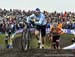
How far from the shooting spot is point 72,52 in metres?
11.1

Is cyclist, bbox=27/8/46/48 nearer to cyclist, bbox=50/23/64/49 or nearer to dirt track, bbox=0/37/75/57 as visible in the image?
cyclist, bbox=50/23/64/49

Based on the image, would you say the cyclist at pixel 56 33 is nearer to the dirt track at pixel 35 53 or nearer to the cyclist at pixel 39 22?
the cyclist at pixel 39 22

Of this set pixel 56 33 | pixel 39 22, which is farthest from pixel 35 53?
pixel 56 33

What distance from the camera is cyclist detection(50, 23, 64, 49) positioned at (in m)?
16.6

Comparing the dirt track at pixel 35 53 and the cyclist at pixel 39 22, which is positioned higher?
the cyclist at pixel 39 22

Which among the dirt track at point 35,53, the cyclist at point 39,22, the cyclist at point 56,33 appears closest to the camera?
the dirt track at point 35,53

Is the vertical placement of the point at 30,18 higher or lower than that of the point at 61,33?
higher

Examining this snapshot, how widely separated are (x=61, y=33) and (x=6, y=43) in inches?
126

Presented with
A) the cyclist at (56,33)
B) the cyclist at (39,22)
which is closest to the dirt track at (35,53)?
the cyclist at (39,22)

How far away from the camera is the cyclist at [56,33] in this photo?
54.5 ft

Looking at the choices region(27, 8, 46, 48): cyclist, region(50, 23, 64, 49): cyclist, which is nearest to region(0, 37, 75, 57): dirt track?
region(27, 8, 46, 48): cyclist

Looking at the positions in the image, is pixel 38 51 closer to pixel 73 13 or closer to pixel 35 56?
pixel 35 56

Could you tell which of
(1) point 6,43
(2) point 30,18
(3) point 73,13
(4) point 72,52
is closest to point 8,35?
(1) point 6,43

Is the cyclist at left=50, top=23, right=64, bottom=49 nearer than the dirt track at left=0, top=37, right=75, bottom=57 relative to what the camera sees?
No
